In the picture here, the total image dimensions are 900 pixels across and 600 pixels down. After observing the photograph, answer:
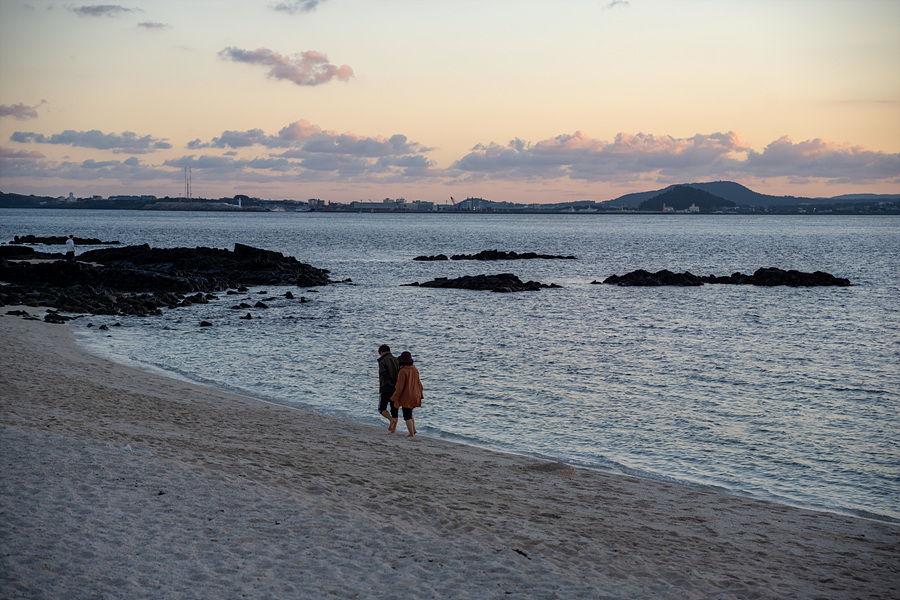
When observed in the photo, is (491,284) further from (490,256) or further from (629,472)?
(629,472)

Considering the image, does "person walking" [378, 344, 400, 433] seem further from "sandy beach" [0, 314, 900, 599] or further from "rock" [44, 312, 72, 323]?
"rock" [44, 312, 72, 323]

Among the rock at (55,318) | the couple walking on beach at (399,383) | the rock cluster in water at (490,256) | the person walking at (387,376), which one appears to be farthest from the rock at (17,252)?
the couple walking on beach at (399,383)

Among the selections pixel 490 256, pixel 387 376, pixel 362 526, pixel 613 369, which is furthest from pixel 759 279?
pixel 362 526

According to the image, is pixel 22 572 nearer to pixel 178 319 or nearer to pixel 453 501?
pixel 453 501

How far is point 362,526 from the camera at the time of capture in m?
9.48

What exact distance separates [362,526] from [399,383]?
542 cm

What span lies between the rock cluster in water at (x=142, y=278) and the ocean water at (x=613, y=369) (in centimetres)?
288

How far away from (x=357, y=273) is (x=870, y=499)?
5632cm

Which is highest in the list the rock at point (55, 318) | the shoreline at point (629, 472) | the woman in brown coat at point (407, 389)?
the woman in brown coat at point (407, 389)

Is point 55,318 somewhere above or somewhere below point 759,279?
below

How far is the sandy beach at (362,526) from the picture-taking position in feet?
25.7

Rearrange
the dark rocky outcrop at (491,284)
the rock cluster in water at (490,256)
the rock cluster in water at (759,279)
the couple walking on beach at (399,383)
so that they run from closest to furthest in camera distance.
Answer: the couple walking on beach at (399,383), the dark rocky outcrop at (491,284), the rock cluster in water at (759,279), the rock cluster in water at (490,256)

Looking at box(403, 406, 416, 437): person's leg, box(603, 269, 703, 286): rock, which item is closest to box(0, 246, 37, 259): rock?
box(603, 269, 703, 286): rock

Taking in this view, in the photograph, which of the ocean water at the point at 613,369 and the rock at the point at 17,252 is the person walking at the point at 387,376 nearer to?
the ocean water at the point at 613,369
